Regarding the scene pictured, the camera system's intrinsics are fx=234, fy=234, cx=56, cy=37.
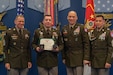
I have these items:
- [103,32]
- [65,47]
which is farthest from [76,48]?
[103,32]

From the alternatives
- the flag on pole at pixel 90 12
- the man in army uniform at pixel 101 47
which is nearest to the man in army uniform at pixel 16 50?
the man in army uniform at pixel 101 47

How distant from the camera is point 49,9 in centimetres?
512

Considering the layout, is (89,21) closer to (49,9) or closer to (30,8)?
(49,9)

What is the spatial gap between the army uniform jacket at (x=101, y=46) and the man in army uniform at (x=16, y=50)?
1.12 meters

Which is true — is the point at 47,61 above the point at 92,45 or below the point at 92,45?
below

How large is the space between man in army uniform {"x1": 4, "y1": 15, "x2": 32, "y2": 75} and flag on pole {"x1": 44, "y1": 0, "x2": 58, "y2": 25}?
1418 mm

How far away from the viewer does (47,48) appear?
146 inches

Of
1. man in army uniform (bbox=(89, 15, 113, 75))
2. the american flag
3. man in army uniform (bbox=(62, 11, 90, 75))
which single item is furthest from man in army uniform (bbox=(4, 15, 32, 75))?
the american flag

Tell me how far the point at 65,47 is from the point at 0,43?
5.98 ft

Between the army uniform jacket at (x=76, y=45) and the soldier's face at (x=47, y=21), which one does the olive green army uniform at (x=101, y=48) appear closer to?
the army uniform jacket at (x=76, y=45)

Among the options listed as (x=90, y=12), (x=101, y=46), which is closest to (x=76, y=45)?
(x=101, y=46)

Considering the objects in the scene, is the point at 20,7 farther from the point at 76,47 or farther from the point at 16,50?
the point at 76,47

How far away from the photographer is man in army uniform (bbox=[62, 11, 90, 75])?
3.79 meters

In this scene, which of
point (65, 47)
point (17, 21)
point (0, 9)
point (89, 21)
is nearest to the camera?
point (17, 21)
